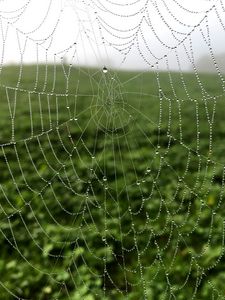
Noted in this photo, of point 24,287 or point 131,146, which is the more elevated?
point 131,146

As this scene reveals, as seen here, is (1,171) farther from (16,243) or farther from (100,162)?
(16,243)

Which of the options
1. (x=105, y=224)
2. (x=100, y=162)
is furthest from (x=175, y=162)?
(x=105, y=224)

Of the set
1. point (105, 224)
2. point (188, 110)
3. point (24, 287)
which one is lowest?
point (24, 287)

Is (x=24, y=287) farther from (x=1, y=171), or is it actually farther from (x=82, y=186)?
(x=1, y=171)

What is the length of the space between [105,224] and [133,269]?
82 cm

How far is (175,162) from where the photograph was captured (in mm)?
7980

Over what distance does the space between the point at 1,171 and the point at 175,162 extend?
2.44 m

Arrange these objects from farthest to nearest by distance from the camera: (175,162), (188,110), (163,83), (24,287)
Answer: (163,83) < (188,110) < (175,162) < (24,287)

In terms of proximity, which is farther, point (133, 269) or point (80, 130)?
point (80, 130)

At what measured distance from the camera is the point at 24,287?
540 cm

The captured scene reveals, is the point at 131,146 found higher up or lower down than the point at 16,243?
higher up

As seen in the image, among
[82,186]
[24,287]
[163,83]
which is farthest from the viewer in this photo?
[163,83]

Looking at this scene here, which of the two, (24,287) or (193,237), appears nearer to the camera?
(24,287)

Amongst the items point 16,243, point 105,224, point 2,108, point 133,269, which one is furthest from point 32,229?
point 2,108
